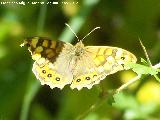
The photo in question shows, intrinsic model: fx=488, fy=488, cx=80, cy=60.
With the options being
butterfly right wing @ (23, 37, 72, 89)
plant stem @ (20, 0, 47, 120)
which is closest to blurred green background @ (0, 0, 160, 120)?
plant stem @ (20, 0, 47, 120)

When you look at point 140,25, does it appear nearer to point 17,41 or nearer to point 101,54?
point 17,41

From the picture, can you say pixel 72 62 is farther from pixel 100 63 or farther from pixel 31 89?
pixel 31 89

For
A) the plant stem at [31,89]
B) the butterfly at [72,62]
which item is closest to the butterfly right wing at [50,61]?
the butterfly at [72,62]

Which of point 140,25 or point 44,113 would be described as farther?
point 140,25

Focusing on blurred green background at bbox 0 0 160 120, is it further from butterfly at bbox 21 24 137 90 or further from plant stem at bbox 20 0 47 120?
butterfly at bbox 21 24 137 90

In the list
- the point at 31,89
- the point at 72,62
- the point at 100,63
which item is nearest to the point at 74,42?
the point at 31,89

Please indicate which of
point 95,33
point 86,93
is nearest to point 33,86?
point 86,93
